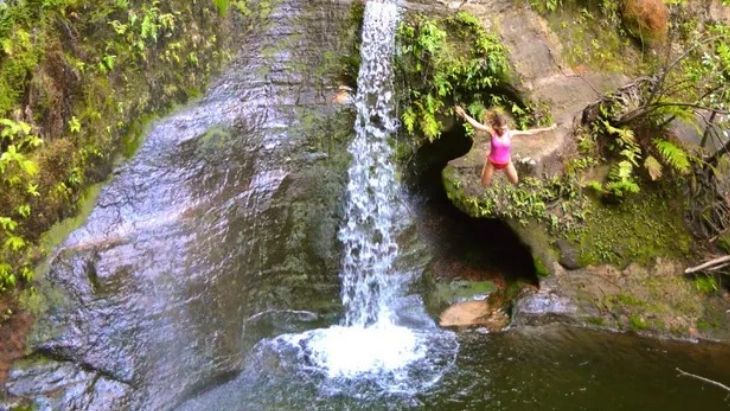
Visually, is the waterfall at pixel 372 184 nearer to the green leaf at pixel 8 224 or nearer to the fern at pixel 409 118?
the fern at pixel 409 118

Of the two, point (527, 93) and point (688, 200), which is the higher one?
point (527, 93)

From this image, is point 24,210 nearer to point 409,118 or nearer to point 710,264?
point 409,118

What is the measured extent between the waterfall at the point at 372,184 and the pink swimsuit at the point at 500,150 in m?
2.15

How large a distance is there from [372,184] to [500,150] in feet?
7.76

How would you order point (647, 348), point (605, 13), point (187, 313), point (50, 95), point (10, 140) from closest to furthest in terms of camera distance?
point (10, 140) < point (50, 95) < point (187, 313) < point (647, 348) < point (605, 13)

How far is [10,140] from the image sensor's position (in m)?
5.24

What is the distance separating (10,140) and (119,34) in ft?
5.99

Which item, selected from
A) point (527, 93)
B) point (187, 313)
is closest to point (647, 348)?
point (527, 93)

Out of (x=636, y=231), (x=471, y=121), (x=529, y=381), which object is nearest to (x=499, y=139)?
(x=471, y=121)

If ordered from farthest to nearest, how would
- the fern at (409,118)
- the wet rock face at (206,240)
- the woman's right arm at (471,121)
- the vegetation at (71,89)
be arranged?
the fern at (409,118)
the woman's right arm at (471,121)
the wet rock face at (206,240)
the vegetation at (71,89)

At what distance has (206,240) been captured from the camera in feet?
21.5

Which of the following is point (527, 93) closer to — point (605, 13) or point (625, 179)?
point (625, 179)

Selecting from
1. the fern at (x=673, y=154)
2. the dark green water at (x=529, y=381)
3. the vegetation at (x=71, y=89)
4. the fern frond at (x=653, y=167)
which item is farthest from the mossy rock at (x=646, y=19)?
the vegetation at (x=71, y=89)

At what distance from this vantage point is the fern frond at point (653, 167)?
7355 mm
